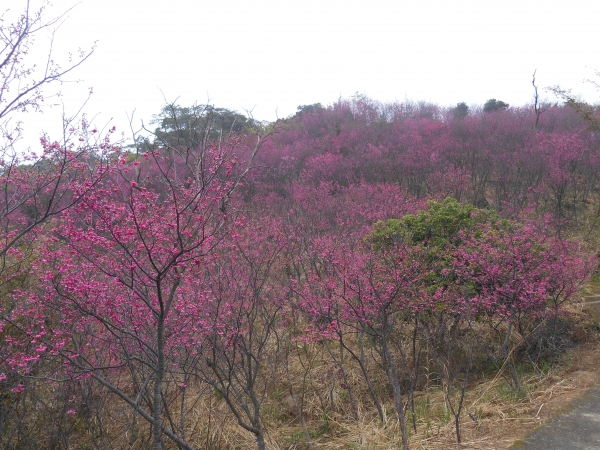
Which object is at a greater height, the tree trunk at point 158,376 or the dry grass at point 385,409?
the tree trunk at point 158,376

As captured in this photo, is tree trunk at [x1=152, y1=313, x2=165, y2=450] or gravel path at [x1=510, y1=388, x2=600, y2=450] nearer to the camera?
tree trunk at [x1=152, y1=313, x2=165, y2=450]

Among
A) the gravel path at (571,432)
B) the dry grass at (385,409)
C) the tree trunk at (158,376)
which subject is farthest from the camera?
the dry grass at (385,409)

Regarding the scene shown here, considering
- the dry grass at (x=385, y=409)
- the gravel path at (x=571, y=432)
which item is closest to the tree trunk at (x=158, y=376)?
the dry grass at (x=385, y=409)

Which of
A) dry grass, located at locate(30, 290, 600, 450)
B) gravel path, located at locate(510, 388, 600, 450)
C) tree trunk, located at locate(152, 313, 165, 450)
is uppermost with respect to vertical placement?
tree trunk, located at locate(152, 313, 165, 450)

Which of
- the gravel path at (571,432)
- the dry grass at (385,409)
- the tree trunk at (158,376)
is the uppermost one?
the tree trunk at (158,376)

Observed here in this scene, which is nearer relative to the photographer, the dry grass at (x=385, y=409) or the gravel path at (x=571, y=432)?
the gravel path at (x=571, y=432)

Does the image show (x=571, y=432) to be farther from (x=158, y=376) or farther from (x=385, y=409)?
(x=158, y=376)

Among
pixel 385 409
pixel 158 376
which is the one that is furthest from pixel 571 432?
pixel 158 376

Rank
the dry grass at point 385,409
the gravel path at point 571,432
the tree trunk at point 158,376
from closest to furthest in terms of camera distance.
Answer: the tree trunk at point 158,376
the gravel path at point 571,432
the dry grass at point 385,409

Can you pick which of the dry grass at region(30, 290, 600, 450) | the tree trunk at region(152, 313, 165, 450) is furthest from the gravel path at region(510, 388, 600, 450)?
the tree trunk at region(152, 313, 165, 450)

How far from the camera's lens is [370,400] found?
18.6 feet

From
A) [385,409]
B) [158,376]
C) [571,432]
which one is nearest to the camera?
[158,376]

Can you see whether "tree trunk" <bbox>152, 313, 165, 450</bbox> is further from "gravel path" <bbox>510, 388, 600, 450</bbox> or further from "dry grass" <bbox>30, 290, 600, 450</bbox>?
"gravel path" <bbox>510, 388, 600, 450</bbox>

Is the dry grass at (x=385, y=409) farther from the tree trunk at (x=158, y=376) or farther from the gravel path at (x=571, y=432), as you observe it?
the tree trunk at (x=158, y=376)
